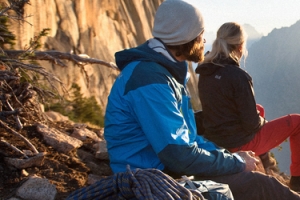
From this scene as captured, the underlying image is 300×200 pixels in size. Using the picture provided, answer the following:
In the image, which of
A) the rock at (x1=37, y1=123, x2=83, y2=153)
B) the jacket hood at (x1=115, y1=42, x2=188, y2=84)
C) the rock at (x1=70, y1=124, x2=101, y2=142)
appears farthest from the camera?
the rock at (x1=70, y1=124, x2=101, y2=142)

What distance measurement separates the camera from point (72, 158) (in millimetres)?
3539

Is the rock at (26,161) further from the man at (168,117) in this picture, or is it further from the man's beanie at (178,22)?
the man's beanie at (178,22)

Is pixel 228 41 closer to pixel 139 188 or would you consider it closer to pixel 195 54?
pixel 195 54

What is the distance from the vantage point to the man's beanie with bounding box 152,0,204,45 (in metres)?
2.26

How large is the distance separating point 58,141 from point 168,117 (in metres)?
1.78

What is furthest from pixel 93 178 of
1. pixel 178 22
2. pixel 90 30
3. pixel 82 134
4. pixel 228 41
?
pixel 90 30

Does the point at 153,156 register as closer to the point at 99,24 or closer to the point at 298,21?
the point at 99,24

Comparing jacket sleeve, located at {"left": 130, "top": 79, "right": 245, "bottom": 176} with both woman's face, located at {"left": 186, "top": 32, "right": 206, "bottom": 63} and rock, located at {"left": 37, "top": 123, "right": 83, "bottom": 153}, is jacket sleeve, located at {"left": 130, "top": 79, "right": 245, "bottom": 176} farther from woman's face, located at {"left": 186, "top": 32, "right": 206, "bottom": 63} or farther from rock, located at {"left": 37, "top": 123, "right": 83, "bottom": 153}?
rock, located at {"left": 37, "top": 123, "right": 83, "bottom": 153}

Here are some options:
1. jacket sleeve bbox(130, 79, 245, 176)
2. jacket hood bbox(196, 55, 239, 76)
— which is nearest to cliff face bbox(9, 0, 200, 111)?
jacket hood bbox(196, 55, 239, 76)

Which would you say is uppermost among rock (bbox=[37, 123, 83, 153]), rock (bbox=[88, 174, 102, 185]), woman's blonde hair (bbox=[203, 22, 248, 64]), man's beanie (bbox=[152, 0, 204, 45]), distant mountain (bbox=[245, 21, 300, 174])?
man's beanie (bbox=[152, 0, 204, 45])

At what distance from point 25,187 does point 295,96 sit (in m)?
32.9

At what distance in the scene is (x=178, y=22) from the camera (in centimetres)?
226

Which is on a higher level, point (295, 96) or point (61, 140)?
point (61, 140)

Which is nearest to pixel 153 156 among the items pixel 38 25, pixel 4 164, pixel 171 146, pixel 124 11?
pixel 171 146
